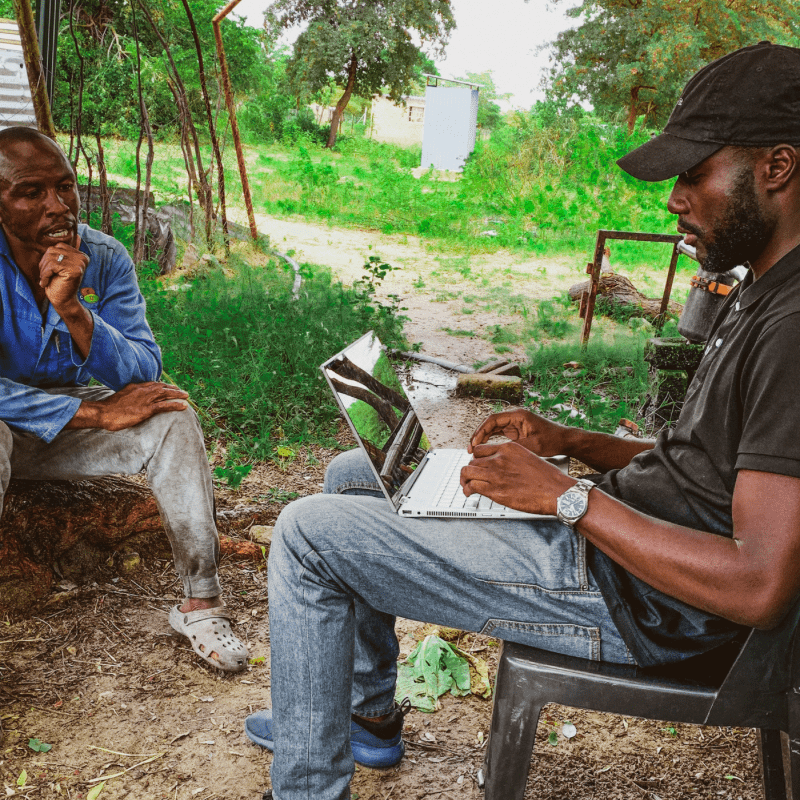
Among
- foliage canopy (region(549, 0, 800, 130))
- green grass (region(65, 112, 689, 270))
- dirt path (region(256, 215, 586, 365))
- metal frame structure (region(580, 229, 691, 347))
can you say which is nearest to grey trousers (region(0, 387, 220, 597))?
dirt path (region(256, 215, 586, 365))

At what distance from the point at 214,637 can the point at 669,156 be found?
76.1 inches

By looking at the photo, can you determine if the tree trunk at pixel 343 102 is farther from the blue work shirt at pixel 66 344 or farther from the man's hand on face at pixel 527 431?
the man's hand on face at pixel 527 431

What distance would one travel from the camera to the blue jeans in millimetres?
1487

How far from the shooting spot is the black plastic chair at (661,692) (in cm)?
137

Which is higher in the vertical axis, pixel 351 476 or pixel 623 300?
pixel 351 476

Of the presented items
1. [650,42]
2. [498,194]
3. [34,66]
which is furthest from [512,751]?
[650,42]

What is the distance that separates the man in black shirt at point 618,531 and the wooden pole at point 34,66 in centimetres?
275

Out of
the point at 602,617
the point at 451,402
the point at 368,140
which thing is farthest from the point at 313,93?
the point at 602,617

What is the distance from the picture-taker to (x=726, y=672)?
1.45 meters

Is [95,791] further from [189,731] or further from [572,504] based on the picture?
[572,504]

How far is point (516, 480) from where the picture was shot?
1.48m

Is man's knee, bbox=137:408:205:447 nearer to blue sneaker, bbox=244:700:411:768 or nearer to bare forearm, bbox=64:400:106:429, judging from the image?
bare forearm, bbox=64:400:106:429

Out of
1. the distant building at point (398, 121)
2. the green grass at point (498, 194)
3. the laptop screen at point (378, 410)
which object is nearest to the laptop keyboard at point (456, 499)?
the laptop screen at point (378, 410)

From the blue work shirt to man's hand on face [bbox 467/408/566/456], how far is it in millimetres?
1280
